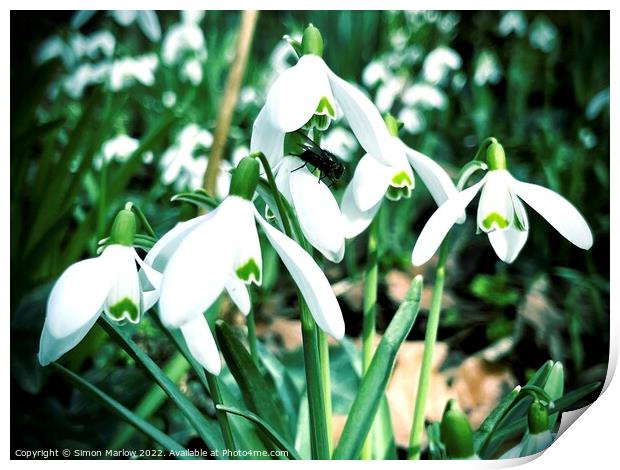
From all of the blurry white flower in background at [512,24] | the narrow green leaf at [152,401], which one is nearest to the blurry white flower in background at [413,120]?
the blurry white flower in background at [512,24]

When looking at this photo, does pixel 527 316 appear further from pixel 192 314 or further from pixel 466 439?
pixel 192 314

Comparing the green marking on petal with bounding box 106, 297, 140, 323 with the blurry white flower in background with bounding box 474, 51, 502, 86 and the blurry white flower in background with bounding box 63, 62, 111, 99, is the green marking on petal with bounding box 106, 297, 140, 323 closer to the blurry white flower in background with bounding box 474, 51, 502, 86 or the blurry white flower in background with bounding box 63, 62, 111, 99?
the blurry white flower in background with bounding box 63, 62, 111, 99

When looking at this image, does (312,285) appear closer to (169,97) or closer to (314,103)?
(314,103)

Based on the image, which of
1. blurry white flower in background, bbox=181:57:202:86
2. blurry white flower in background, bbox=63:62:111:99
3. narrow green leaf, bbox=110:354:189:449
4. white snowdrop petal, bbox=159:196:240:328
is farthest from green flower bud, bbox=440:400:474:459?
blurry white flower in background, bbox=181:57:202:86

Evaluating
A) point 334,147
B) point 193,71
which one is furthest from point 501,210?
point 193,71

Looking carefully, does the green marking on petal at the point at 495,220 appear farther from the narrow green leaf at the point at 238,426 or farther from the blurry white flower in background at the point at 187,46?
the blurry white flower in background at the point at 187,46
